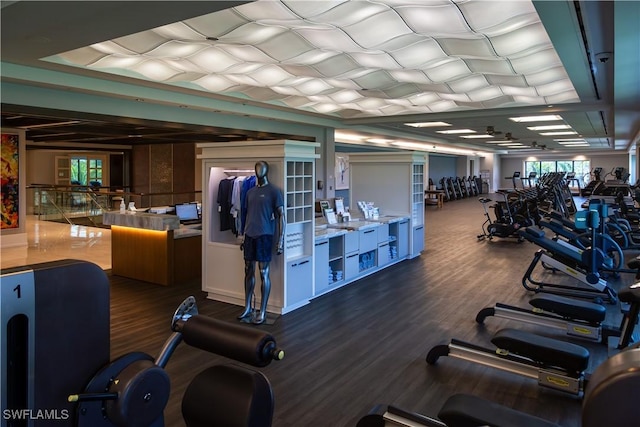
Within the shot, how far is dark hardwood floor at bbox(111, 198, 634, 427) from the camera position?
346cm

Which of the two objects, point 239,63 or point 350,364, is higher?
point 239,63

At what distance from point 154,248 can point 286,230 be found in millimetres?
2478

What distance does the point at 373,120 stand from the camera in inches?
461

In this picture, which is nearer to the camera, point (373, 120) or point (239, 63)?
point (239, 63)

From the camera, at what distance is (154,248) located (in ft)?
22.9

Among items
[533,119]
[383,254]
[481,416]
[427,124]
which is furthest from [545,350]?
[427,124]

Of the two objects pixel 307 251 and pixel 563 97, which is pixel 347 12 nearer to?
pixel 307 251

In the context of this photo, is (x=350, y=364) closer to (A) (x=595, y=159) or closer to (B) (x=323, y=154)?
(B) (x=323, y=154)

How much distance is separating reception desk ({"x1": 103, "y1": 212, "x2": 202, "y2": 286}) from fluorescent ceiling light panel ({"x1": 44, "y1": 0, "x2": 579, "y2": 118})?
217cm

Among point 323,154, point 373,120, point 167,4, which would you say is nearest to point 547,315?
point 167,4

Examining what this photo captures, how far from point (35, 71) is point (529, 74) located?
6754 mm

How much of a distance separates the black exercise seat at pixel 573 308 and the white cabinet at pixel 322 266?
2604 millimetres

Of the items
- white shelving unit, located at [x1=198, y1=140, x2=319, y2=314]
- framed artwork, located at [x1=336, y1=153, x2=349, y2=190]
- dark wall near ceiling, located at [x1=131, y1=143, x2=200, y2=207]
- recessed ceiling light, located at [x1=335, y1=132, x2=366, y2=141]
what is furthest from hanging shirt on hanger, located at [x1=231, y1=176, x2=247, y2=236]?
framed artwork, located at [x1=336, y1=153, x2=349, y2=190]

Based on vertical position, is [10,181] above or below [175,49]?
below
